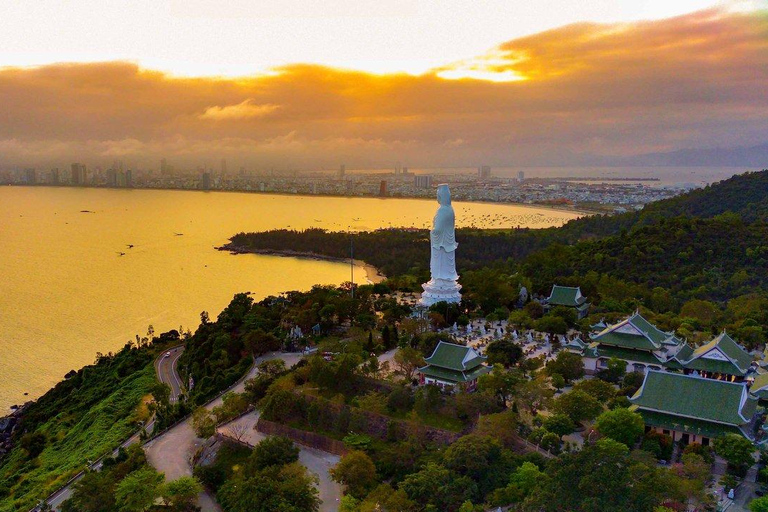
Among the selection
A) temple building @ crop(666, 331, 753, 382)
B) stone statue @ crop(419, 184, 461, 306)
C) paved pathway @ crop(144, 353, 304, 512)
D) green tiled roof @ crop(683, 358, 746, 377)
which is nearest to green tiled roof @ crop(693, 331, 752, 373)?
temple building @ crop(666, 331, 753, 382)

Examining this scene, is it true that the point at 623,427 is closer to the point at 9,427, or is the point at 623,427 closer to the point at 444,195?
the point at 444,195

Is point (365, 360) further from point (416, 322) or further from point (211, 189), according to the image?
point (211, 189)

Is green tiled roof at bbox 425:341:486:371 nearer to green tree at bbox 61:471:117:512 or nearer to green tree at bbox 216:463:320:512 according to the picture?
green tree at bbox 216:463:320:512

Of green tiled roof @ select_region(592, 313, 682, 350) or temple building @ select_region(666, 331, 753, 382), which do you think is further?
green tiled roof @ select_region(592, 313, 682, 350)

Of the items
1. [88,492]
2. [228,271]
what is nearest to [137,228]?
[228,271]

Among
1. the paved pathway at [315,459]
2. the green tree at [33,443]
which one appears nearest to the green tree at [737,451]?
the paved pathway at [315,459]

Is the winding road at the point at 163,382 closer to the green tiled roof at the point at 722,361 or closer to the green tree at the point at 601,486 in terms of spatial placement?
the green tree at the point at 601,486
